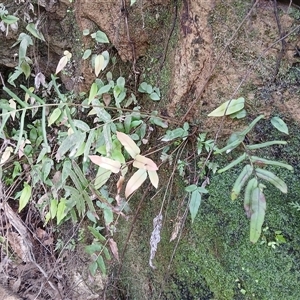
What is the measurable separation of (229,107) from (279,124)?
0.15 meters

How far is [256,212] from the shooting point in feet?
2.42

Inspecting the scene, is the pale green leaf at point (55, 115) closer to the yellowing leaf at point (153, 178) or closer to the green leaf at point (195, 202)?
the yellowing leaf at point (153, 178)

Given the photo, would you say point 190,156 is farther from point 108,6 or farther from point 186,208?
point 108,6

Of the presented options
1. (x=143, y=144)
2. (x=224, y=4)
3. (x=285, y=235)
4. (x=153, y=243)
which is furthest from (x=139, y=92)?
(x=285, y=235)

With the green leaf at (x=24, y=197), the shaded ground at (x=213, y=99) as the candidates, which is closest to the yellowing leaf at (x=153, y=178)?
the shaded ground at (x=213, y=99)

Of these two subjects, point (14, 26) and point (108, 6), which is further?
point (14, 26)

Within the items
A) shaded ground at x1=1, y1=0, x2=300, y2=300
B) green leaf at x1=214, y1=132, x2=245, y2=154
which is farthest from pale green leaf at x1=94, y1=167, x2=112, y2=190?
green leaf at x1=214, y1=132, x2=245, y2=154

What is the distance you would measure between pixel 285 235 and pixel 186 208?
318mm

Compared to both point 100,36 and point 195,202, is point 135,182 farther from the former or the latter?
point 100,36

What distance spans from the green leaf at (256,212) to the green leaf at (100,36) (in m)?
0.80

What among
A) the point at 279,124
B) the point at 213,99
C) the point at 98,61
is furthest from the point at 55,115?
the point at 279,124

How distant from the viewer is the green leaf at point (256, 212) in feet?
2.40

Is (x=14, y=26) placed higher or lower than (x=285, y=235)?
higher

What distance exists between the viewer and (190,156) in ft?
3.77
